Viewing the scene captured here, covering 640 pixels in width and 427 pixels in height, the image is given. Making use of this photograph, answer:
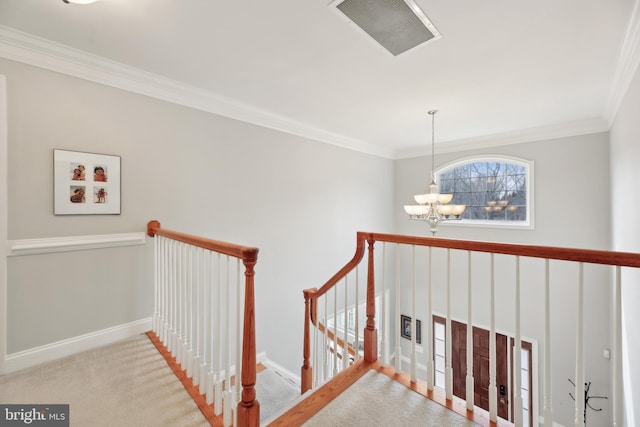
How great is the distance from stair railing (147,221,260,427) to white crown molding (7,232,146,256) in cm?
19

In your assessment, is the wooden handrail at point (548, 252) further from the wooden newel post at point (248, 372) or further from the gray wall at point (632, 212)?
the gray wall at point (632, 212)

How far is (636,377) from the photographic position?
6.29ft

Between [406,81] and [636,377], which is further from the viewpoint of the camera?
[406,81]

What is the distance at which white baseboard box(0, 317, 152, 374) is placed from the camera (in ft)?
6.66

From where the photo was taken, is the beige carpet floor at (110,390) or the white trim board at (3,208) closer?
the beige carpet floor at (110,390)

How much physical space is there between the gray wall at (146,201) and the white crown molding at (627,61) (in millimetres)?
3192

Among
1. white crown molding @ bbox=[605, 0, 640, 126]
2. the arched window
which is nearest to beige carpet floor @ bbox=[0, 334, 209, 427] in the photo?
white crown molding @ bbox=[605, 0, 640, 126]

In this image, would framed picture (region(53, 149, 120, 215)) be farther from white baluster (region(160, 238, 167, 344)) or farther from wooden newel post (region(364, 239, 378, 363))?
wooden newel post (region(364, 239, 378, 363))

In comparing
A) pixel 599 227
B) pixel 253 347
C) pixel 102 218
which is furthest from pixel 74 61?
pixel 599 227

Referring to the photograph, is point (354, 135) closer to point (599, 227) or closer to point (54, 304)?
point (599, 227)

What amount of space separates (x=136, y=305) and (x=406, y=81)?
10.7 ft

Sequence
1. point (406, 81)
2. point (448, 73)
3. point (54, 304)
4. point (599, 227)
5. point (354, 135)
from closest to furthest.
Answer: point (54, 304), point (448, 73), point (406, 81), point (599, 227), point (354, 135)

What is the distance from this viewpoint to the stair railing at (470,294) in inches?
49.4

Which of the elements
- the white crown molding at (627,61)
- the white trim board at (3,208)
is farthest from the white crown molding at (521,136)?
the white trim board at (3,208)
